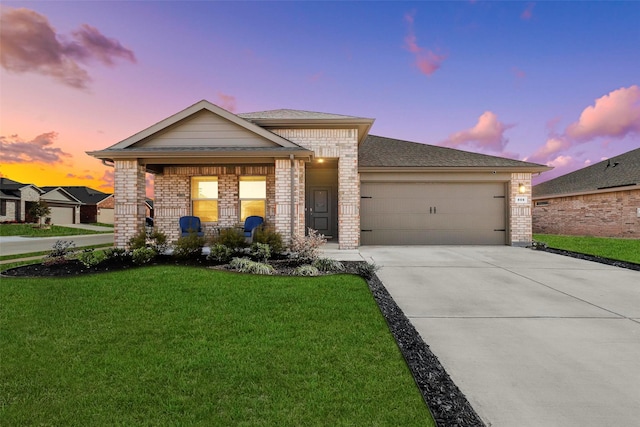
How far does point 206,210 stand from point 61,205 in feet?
117

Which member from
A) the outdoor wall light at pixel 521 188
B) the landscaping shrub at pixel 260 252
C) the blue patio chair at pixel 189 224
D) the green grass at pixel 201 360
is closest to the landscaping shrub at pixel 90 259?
the green grass at pixel 201 360

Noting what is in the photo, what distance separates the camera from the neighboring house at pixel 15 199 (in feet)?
92.9

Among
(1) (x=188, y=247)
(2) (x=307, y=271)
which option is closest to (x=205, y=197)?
(1) (x=188, y=247)

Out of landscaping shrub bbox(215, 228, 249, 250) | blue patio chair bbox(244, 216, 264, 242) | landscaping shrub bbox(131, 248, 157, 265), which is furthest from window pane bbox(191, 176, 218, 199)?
landscaping shrub bbox(131, 248, 157, 265)

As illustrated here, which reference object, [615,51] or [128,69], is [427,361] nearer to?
[128,69]

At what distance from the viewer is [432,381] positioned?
2430mm

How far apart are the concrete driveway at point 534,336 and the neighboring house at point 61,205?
137 ft

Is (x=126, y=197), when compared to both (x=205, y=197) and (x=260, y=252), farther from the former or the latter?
(x=260, y=252)

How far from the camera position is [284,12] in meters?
12.3

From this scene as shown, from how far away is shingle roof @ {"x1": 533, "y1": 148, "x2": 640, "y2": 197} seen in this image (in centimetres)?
1620

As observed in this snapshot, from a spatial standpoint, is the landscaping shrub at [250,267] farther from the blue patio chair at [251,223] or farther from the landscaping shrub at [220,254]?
the blue patio chair at [251,223]

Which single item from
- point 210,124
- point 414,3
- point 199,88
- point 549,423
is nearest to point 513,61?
point 414,3

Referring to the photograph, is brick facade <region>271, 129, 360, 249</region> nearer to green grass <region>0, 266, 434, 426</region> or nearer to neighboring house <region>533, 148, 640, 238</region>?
green grass <region>0, 266, 434, 426</region>

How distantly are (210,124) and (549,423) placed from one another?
9.94m
